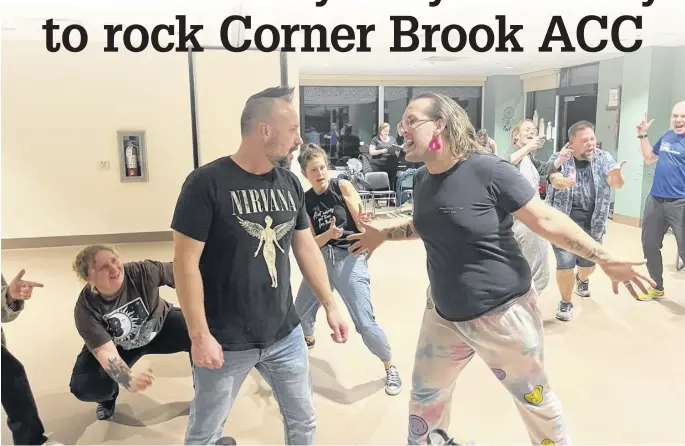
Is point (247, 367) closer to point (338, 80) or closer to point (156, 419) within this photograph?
point (156, 419)

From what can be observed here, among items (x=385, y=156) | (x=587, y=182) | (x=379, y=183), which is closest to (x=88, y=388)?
(x=587, y=182)

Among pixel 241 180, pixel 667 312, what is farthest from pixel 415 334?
pixel 241 180

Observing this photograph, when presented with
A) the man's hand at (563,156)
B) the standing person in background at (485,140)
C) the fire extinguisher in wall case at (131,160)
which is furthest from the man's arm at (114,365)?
the fire extinguisher in wall case at (131,160)

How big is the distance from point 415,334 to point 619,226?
4.97 m

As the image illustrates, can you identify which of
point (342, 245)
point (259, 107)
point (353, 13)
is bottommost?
point (342, 245)

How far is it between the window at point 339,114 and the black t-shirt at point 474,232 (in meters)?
9.42

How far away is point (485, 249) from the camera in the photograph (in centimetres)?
183

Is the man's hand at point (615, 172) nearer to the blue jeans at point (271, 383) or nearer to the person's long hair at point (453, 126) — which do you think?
the person's long hair at point (453, 126)

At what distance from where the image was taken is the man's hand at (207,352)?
5.42 ft

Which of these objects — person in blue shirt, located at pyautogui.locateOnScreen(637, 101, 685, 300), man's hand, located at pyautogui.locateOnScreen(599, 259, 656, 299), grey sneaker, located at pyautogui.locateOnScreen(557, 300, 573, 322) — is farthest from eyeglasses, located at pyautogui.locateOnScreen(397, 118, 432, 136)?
person in blue shirt, located at pyautogui.locateOnScreen(637, 101, 685, 300)

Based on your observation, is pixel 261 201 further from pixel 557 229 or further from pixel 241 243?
pixel 557 229

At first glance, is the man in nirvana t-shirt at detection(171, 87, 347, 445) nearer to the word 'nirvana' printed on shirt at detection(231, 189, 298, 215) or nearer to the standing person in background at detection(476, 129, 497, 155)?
the word 'nirvana' printed on shirt at detection(231, 189, 298, 215)

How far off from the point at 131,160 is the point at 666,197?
17.2ft

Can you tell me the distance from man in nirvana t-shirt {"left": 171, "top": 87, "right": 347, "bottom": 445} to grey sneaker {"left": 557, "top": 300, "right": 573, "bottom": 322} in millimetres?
2672
